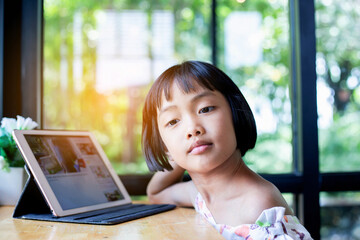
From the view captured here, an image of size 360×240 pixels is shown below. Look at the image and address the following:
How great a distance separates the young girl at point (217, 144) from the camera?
0.99 meters

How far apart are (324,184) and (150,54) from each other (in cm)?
171

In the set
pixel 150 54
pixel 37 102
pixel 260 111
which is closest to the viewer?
pixel 37 102

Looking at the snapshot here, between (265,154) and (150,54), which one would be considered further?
(150,54)

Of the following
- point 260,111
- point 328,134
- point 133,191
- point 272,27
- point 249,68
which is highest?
point 272,27

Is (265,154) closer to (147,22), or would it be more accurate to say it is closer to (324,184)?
(324,184)

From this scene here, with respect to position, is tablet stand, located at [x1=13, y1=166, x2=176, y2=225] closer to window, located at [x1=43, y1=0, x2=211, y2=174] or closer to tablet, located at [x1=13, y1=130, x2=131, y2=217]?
tablet, located at [x1=13, y1=130, x2=131, y2=217]

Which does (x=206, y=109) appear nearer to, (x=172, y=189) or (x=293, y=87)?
(x=172, y=189)

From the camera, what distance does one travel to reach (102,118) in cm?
298

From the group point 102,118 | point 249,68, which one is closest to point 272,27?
point 249,68

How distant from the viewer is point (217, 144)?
100 cm

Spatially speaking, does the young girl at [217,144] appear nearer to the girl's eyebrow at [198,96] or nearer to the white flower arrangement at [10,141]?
the girl's eyebrow at [198,96]

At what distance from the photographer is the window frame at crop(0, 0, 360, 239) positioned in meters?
1.61

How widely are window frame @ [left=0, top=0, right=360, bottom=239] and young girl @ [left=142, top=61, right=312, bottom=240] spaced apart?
0.63m

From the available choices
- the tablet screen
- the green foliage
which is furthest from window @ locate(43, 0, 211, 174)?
the tablet screen
